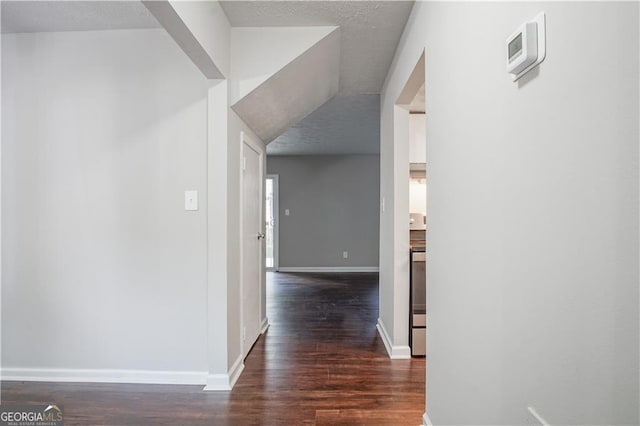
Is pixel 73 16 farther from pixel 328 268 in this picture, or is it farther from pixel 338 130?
pixel 328 268

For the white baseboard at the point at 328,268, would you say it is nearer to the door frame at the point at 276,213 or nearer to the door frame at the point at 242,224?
the door frame at the point at 276,213

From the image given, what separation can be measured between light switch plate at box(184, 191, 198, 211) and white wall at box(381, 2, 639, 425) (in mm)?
1582

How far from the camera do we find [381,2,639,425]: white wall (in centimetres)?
59

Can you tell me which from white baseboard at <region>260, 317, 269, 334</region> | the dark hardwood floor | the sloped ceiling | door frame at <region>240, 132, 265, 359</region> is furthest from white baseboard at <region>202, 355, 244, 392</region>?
the sloped ceiling

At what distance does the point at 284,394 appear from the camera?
6.81 feet

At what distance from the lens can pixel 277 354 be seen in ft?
8.77

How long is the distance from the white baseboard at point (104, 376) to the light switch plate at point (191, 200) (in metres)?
1.12

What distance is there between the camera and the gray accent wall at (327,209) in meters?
6.81

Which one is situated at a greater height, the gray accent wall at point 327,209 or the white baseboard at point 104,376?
the gray accent wall at point 327,209

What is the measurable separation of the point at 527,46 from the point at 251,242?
240cm

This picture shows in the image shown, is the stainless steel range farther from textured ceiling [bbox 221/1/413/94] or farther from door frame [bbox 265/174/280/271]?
door frame [bbox 265/174/280/271]

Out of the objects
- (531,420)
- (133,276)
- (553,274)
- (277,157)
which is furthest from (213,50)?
(277,157)

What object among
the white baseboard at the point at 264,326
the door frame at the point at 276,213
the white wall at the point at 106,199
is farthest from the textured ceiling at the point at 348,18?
the door frame at the point at 276,213

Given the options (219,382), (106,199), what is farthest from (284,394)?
(106,199)
